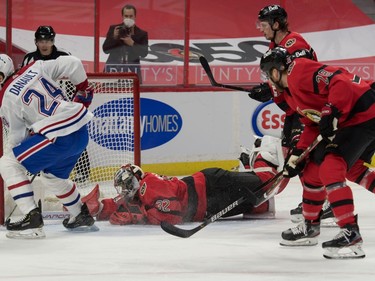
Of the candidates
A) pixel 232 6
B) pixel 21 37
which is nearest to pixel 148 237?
pixel 21 37

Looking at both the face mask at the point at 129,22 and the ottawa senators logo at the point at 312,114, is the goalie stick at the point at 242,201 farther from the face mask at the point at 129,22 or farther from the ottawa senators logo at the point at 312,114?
the face mask at the point at 129,22

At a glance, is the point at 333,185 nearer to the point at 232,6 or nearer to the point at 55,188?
the point at 55,188

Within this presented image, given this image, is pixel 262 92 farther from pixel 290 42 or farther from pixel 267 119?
pixel 267 119

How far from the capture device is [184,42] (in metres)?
7.93

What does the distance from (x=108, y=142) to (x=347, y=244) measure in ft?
6.28

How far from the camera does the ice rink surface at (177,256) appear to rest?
169 inches

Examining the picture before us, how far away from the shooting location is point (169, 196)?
5430 mm

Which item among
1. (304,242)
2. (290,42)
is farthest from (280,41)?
(304,242)

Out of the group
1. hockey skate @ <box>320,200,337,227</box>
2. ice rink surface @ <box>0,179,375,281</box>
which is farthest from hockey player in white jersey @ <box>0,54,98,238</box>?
hockey skate @ <box>320,200,337,227</box>

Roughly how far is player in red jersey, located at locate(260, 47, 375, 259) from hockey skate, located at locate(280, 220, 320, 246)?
0.50ft

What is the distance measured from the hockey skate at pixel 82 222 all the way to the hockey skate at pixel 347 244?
52.3 inches

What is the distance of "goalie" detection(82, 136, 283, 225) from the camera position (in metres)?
5.46

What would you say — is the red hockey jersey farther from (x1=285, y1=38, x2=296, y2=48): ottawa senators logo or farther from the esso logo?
the esso logo

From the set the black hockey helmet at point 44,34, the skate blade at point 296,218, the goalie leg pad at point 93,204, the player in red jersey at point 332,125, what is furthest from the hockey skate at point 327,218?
the black hockey helmet at point 44,34
